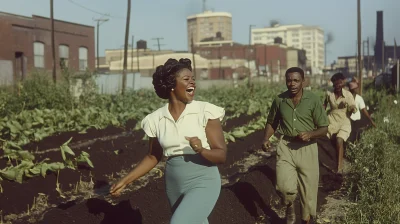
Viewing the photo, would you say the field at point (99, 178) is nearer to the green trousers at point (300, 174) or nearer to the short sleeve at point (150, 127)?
the green trousers at point (300, 174)

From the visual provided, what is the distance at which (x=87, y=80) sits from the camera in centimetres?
2322

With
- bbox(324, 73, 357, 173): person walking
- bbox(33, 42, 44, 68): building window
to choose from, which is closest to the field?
bbox(324, 73, 357, 173): person walking

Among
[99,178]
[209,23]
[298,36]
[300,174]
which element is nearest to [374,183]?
[300,174]

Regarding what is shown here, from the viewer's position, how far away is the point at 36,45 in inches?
1533

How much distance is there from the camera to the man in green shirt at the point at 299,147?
20.3 feet

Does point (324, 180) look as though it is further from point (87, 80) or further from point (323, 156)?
point (87, 80)

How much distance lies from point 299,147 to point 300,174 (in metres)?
0.30

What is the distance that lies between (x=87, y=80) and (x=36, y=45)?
1728 centimetres

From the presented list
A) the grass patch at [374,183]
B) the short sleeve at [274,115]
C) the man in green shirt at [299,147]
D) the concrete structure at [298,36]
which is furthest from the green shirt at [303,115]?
the concrete structure at [298,36]

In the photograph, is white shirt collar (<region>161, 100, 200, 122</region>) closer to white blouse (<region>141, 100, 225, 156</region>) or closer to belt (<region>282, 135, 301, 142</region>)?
white blouse (<region>141, 100, 225, 156</region>)

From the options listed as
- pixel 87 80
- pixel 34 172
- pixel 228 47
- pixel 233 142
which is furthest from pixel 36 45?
pixel 228 47

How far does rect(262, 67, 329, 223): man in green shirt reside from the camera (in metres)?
6.20

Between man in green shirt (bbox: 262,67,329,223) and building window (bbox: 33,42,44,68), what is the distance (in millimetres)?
34459

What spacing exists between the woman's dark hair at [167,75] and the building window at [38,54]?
35.9 m
